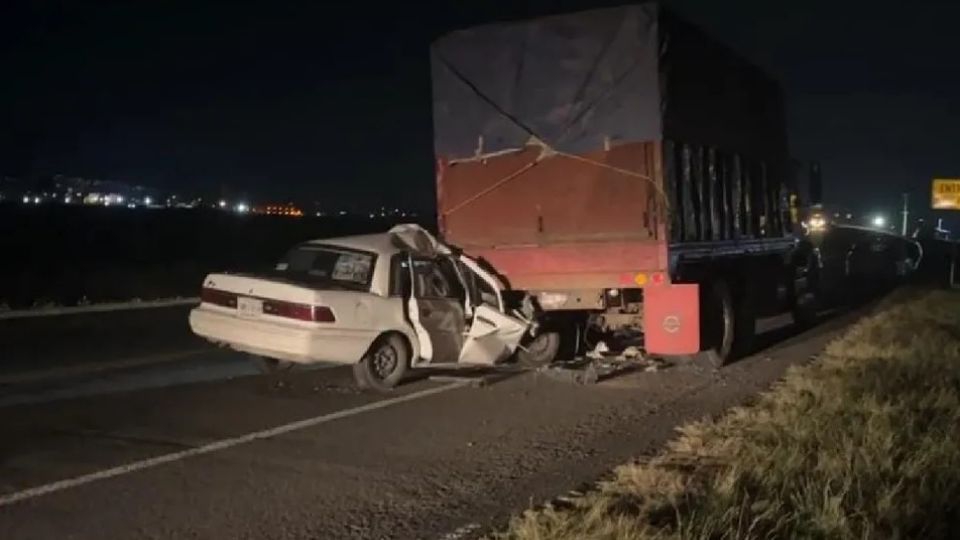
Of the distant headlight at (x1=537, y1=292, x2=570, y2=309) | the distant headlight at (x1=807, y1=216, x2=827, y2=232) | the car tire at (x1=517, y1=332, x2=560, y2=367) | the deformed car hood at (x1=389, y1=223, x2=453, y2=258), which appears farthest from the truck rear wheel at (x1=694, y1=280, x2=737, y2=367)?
the distant headlight at (x1=807, y1=216, x2=827, y2=232)

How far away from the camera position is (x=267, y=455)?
25.8ft

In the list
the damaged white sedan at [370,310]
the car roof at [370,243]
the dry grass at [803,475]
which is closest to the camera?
the dry grass at [803,475]

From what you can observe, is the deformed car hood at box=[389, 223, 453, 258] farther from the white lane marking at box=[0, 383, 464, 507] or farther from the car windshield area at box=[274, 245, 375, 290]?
the white lane marking at box=[0, 383, 464, 507]

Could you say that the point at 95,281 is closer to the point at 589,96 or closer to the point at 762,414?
the point at 589,96

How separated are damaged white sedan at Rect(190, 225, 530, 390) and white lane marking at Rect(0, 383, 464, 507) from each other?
0.64m

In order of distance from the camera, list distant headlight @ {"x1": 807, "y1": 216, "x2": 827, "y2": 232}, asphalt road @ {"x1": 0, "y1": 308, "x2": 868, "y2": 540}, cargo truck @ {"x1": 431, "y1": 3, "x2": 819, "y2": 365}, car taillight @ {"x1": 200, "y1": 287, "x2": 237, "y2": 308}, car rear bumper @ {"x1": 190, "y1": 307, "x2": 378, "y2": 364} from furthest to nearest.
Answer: distant headlight @ {"x1": 807, "y1": 216, "x2": 827, "y2": 232} < cargo truck @ {"x1": 431, "y1": 3, "x2": 819, "y2": 365} < car taillight @ {"x1": 200, "y1": 287, "x2": 237, "y2": 308} < car rear bumper @ {"x1": 190, "y1": 307, "x2": 378, "y2": 364} < asphalt road @ {"x1": 0, "y1": 308, "x2": 868, "y2": 540}

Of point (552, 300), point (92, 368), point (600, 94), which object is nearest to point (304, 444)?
point (552, 300)

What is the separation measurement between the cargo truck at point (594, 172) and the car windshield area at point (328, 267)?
6.22ft

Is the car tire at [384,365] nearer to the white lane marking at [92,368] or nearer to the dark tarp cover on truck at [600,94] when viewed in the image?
the dark tarp cover on truck at [600,94]

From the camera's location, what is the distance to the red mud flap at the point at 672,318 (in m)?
11.9

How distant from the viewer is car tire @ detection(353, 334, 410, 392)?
11.0 meters

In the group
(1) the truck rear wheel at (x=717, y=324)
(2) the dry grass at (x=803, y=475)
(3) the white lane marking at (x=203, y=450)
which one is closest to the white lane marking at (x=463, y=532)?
(2) the dry grass at (x=803, y=475)

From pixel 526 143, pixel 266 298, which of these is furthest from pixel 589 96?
pixel 266 298

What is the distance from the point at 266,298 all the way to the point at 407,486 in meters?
4.01
